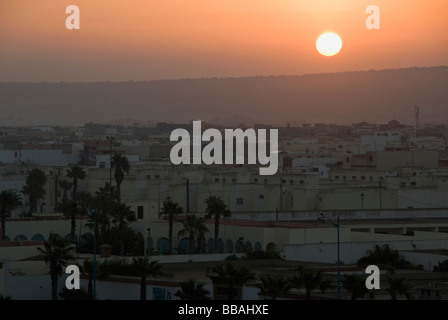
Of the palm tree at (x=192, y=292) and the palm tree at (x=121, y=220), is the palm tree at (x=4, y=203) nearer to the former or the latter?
the palm tree at (x=121, y=220)

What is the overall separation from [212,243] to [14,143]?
247 ft

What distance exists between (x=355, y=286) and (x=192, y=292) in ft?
11.0

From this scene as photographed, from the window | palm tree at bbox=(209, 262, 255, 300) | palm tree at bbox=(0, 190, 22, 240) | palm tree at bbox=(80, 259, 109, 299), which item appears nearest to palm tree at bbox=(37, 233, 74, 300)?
palm tree at bbox=(80, 259, 109, 299)

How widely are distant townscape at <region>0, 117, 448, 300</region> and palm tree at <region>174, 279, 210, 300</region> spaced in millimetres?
53

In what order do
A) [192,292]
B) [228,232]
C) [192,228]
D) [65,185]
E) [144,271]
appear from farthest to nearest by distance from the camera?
[65,185]
[228,232]
[192,228]
[144,271]
[192,292]

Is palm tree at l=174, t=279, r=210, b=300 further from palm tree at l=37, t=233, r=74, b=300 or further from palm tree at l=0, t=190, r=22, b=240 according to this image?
palm tree at l=0, t=190, r=22, b=240

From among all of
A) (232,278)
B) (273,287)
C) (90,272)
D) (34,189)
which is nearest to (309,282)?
(273,287)

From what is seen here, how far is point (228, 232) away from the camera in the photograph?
41.6m

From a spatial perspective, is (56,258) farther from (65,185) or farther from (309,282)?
(65,185)

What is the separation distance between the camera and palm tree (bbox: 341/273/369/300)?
26.2m

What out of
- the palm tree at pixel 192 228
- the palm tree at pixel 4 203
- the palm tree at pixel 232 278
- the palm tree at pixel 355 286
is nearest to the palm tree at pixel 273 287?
the palm tree at pixel 232 278
